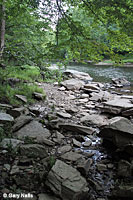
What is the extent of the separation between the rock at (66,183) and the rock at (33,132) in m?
1.49

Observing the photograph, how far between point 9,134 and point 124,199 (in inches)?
120

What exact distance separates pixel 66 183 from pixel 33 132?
7.46ft

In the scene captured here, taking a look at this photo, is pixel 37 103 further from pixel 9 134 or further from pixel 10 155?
pixel 10 155

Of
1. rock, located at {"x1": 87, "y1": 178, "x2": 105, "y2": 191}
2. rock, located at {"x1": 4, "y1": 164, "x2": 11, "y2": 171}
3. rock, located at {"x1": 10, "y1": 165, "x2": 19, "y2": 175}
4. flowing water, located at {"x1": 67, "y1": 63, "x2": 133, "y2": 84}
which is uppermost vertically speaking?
flowing water, located at {"x1": 67, "y1": 63, "x2": 133, "y2": 84}

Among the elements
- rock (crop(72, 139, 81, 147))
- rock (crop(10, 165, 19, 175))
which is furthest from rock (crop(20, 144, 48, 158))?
rock (crop(72, 139, 81, 147))

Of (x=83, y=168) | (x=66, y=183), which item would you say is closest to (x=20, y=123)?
(x=83, y=168)

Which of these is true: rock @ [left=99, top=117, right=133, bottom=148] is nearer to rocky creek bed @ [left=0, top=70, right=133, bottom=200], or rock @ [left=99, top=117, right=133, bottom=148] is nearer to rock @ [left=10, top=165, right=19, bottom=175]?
rocky creek bed @ [left=0, top=70, right=133, bottom=200]

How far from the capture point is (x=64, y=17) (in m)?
4.38

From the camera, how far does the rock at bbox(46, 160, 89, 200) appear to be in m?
2.68

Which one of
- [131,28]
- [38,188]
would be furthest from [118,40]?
[38,188]

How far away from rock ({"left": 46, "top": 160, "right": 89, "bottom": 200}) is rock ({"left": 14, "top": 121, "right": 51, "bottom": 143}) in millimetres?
1490

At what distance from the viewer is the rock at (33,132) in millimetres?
4500

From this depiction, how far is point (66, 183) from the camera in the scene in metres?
2.81

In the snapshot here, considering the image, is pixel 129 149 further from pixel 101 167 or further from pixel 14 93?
pixel 14 93
